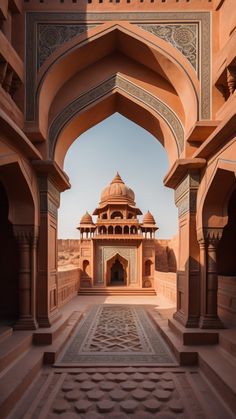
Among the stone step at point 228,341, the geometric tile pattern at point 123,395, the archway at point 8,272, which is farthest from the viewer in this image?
the archway at point 8,272

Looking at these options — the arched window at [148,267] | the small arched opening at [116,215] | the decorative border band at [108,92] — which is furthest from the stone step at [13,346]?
the small arched opening at [116,215]

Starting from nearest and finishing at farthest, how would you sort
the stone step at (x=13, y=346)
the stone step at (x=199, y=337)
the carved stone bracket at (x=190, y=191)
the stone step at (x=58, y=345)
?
the stone step at (x=13, y=346) → the stone step at (x=58, y=345) → the stone step at (x=199, y=337) → the carved stone bracket at (x=190, y=191)

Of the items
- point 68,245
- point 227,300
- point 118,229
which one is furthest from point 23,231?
point 68,245

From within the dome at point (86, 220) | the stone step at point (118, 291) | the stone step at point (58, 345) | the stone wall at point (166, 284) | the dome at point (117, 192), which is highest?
the dome at point (117, 192)

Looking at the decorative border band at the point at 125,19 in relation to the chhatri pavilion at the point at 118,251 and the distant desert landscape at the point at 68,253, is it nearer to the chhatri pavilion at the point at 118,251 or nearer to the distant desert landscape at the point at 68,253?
the chhatri pavilion at the point at 118,251

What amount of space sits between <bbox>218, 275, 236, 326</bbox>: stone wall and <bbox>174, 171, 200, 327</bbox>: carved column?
777mm

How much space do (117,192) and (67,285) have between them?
885 centimetres

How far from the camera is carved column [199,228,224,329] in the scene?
6145mm

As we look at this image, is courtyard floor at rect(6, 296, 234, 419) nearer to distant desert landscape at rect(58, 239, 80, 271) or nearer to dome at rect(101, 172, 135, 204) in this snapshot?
dome at rect(101, 172, 135, 204)

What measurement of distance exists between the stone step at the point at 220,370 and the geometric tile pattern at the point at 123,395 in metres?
0.13

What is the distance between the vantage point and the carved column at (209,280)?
20.2 feet

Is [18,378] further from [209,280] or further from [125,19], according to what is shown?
[125,19]

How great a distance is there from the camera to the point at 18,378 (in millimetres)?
4484

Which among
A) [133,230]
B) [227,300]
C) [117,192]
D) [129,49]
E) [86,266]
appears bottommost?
[86,266]
